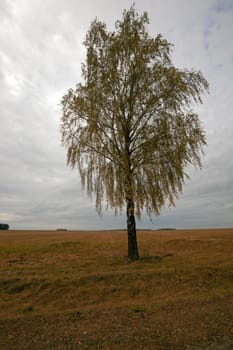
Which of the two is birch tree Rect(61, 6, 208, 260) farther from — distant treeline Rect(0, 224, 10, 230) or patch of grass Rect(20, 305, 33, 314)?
distant treeline Rect(0, 224, 10, 230)

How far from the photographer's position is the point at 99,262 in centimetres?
1500

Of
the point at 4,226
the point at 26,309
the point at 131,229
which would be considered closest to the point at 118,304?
the point at 26,309

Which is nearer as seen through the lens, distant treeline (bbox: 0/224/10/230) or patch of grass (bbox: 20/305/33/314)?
patch of grass (bbox: 20/305/33/314)

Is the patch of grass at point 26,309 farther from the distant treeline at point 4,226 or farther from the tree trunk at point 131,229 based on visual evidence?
the distant treeline at point 4,226

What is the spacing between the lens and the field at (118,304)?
5488 millimetres

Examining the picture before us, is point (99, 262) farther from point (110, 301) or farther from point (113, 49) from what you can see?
point (113, 49)

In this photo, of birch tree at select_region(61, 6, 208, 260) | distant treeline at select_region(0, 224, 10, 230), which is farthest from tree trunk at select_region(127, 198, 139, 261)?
distant treeline at select_region(0, 224, 10, 230)

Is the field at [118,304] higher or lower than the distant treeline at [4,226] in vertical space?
lower

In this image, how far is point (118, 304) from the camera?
8984 millimetres

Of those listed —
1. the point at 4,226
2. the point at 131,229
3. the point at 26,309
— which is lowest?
the point at 26,309

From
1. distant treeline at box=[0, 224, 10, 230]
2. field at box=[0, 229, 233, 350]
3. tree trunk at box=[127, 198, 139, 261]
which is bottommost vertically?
field at box=[0, 229, 233, 350]

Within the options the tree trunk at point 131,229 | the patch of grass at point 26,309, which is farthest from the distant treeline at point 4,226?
the patch of grass at point 26,309

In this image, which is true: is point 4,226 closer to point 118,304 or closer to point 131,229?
point 131,229

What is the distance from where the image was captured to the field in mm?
5488
